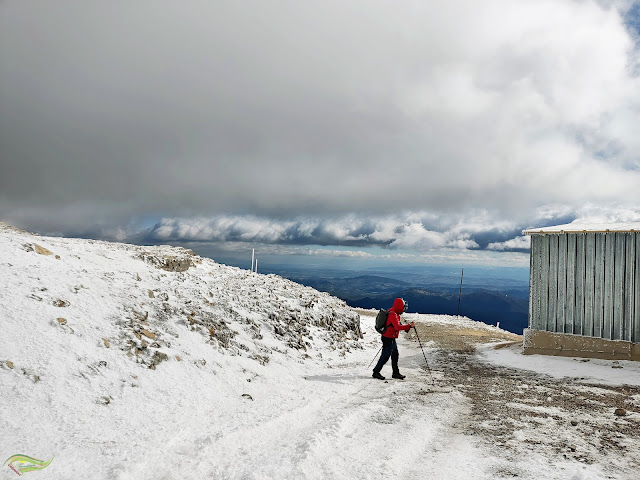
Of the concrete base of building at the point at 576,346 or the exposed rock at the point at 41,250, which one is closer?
the exposed rock at the point at 41,250

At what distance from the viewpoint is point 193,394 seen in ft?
24.5

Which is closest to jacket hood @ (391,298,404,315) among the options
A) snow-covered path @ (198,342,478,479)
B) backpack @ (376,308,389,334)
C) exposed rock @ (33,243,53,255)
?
backpack @ (376,308,389,334)

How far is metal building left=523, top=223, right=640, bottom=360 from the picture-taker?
42.6 ft

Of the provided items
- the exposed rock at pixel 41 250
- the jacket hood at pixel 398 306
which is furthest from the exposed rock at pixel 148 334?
the jacket hood at pixel 398 306

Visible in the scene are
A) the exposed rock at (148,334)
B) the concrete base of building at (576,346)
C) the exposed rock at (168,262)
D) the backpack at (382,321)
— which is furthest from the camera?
the exposed rock at (168,262)

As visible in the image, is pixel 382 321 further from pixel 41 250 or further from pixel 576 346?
pixel 41 250

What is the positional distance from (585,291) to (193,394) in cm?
1434

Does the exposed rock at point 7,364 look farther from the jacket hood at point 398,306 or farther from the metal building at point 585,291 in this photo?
the metal building at point 585,291

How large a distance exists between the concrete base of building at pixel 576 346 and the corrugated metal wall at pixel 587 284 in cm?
22

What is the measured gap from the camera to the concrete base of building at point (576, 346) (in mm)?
12922

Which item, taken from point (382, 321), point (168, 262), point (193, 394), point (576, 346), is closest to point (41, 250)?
point (168, 262)

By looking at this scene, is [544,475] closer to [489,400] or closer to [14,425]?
[489,400]

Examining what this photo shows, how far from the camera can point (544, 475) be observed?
480 centimetres

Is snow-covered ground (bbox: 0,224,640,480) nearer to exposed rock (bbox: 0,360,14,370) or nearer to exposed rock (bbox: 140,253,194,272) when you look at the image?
exposed rock (bbox: 0,360,14,370)
